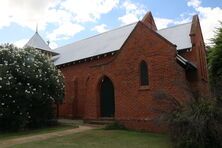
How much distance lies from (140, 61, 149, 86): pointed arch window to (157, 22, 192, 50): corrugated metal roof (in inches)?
164

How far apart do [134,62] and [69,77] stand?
1191 cm

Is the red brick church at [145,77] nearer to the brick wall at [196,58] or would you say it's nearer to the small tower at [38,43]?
the brick wall at [196,58]

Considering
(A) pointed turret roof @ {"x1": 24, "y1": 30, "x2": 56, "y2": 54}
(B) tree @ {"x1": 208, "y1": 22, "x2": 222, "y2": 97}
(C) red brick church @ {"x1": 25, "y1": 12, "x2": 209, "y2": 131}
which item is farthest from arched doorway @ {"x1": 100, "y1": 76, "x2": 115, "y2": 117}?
(A) pointed turret roof @ {"x1": 24, "y1": 30, "x2": 56, "y2": 54}

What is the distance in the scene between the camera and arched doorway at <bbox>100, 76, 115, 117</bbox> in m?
21.9

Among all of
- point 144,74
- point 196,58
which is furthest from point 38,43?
point 196,58

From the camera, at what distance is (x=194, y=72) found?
19.8 m

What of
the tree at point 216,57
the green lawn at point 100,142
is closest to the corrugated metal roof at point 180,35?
the tree at point 216,57

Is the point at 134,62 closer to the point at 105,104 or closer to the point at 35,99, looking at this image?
the point at 105,104

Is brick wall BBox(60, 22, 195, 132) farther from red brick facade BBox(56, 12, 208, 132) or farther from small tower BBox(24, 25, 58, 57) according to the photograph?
small tower BBox(24, 25, 58, 57)

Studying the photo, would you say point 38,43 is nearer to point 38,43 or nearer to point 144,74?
point 38,43

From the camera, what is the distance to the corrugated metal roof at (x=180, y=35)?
2224cm

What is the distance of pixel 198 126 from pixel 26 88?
1210 cm

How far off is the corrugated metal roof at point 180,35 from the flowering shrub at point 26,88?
9537 mm

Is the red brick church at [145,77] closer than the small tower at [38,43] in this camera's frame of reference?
Yes
